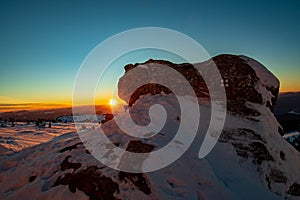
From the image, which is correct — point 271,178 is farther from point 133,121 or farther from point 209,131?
point 133,121

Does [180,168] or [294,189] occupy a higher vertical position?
[180,168]

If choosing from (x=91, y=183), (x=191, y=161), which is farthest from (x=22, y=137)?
(x=191, y=161)

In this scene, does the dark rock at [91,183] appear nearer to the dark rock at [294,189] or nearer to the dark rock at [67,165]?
the dark rock at [67,165]

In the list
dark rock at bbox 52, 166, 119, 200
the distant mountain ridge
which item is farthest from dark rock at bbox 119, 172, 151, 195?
dark rock at bbox 52, 166, 119, 200

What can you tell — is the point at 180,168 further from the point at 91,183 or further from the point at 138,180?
the point at 91,183

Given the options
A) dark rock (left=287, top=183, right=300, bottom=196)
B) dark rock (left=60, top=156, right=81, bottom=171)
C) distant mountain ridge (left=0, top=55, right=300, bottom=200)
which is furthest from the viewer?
dark rock (left=287, top=183, right=300, bottom=196)

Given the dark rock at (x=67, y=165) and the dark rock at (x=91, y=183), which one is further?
the dark rock at (x=67, y=165)

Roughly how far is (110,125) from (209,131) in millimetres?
3419

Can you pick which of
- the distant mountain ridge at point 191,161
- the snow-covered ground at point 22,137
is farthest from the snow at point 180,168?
the snow-covered ground at point 22,137

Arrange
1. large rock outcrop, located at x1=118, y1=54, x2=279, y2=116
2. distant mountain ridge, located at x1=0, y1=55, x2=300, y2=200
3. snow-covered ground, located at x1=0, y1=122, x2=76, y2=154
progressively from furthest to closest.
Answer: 1. snow-covered ground, located at x1=0, y1=122, x2=76, y2=154
2. large rock outcrop, located at x1=118, y1=54, x2=279, y2=116
3. distant mountain ridge, located at x1=0, y1=55, x2=300, y2=200

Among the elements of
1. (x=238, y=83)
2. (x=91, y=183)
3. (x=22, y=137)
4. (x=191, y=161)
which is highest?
(x=238, y=83)

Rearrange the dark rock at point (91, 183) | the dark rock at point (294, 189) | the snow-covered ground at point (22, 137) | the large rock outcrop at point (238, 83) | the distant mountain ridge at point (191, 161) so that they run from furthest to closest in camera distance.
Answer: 1. the snow-covered ground at point (22, 137)
2. the large rock outcrop at point (238, 83)
3. the dark rock at point (294, 189)
4. the distant mountain ridge at point (191, 161)
5. the dark rock at point (91, 183)

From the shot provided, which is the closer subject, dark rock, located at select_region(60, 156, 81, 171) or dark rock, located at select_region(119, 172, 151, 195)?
dark rock, located at select_region(119, 172, 151, 195)

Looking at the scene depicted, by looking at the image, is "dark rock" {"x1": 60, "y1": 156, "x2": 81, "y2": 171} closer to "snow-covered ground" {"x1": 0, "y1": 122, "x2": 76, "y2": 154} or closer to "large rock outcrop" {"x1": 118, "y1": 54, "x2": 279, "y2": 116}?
"large rock outcrop" {"x1": 118, "y1": 54, "x2": 279, "y2": 116}
